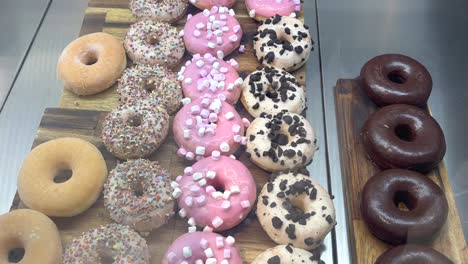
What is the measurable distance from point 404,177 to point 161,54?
1.45 metres

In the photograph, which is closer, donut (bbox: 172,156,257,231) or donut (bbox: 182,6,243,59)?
donut (bbox: 172,156,257,231)

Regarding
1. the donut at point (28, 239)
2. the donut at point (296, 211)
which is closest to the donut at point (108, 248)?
the donut at point (28, 239)

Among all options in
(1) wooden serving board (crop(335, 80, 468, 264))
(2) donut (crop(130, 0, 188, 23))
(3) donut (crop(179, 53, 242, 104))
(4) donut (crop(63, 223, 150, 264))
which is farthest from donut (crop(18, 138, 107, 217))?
(1) wooden serving board (crop(335, 80, 468, 264))

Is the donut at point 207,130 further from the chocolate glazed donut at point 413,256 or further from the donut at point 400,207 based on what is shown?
the chocolate glazed donut at point 413,256

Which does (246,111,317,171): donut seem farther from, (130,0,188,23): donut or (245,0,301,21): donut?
(130,0,188,23): donut

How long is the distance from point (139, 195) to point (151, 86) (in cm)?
68

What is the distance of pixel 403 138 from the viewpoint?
8.59 feet

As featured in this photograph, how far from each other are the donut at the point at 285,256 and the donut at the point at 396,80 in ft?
3.32

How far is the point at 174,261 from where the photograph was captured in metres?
2.09

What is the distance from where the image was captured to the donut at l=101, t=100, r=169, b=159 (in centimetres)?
247

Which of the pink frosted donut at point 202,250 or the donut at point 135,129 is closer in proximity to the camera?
the pink frosted donut at point 202,250

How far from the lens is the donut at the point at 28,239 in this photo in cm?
209

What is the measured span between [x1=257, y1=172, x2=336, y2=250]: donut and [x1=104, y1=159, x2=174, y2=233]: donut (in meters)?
0.45

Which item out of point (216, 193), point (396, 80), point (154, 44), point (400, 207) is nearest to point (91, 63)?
point (154, 44)
